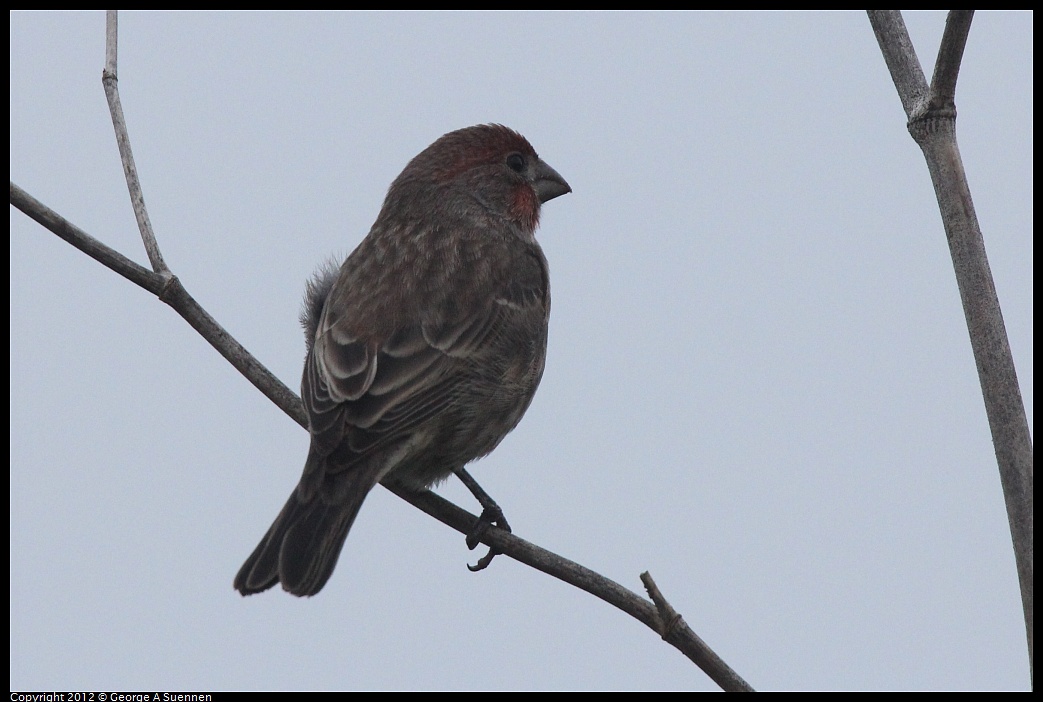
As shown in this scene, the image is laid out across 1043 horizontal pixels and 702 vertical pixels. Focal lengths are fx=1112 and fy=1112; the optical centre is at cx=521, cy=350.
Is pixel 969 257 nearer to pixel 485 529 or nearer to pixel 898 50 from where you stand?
pixel 898 50

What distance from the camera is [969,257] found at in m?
2.98

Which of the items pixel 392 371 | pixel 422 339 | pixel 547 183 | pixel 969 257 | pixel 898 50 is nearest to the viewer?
pixel 969 257

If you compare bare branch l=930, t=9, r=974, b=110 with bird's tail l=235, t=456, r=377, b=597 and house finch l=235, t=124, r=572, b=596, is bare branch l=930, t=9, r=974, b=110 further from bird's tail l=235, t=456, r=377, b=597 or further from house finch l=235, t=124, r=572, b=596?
bird's tail l=235, t=456, r=377, b=597

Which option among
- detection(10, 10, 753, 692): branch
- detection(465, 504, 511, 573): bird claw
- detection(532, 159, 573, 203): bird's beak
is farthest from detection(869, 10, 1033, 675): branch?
detection(532, 159, 573, 203): bird's beak

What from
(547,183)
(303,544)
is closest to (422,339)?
(303,544)

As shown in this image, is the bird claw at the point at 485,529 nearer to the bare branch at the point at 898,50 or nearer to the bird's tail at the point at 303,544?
the bird's tail at the point at 303,544

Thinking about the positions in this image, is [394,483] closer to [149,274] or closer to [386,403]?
[386,403]

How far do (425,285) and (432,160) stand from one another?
4.35 ft

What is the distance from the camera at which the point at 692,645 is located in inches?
130

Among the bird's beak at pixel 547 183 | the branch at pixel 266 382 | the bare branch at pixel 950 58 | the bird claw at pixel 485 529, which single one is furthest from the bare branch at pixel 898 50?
the bird's beak at pixel 547 183

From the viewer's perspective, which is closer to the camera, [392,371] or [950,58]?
[950,58]

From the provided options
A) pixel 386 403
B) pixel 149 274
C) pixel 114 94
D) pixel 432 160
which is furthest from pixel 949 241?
pixel 432 160

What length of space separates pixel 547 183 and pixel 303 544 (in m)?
3.07

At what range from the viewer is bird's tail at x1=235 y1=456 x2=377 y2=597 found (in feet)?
14.3
